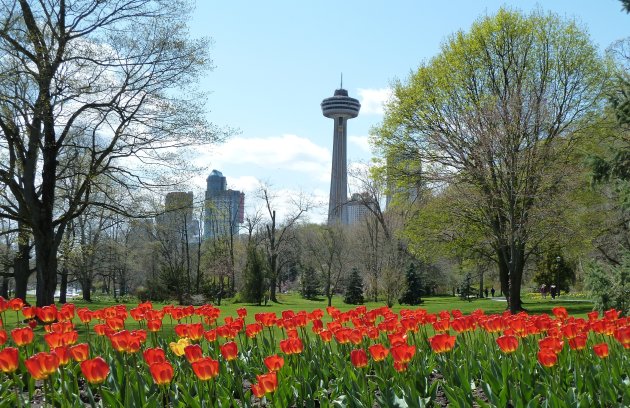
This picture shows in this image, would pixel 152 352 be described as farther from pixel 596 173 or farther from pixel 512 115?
pixel 512 115

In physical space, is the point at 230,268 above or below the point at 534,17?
below

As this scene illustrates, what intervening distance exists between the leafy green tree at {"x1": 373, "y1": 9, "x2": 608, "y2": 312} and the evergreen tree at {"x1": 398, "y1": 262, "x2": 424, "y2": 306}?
9519mm

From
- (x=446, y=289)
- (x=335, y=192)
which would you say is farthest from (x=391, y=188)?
(x=335, y=192)

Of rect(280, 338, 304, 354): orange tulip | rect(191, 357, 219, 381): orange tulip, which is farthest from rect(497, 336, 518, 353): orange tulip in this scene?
rect(191, 357, 219, 381): orange tulip

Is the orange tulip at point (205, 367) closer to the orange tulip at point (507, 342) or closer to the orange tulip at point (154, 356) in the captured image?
the orange tulip at point (154, 356)

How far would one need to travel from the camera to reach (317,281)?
183 feet

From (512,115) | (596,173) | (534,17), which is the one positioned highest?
(534,17)

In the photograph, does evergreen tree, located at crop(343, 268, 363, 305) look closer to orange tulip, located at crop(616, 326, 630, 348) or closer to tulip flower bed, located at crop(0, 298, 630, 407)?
tulip flower bed, located at crop(0, 298, 630, 407)

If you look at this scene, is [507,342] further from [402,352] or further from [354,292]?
[354,292]

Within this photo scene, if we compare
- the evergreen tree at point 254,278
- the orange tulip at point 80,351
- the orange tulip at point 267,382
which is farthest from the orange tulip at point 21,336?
the evergreen tree at point 254,278

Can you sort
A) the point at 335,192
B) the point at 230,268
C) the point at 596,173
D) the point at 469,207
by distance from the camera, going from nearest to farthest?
1. the point at 596,173
2. the point at 469,207
3. the point at 230,268
4. the point at 335,192

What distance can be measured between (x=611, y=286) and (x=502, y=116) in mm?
9806

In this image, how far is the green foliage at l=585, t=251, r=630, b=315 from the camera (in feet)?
40.5

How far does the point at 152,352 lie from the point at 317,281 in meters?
52.1
